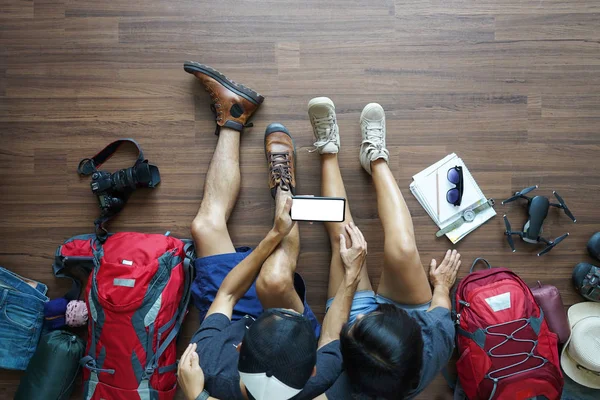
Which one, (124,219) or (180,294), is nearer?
(180,294)

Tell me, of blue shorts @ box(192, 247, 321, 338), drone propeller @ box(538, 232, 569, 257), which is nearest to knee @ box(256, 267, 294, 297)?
blue shorts @ box(192, 247, 321, 338)

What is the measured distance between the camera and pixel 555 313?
1.76 m

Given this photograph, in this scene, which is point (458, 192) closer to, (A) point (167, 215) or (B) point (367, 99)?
(B) point (367, 99)

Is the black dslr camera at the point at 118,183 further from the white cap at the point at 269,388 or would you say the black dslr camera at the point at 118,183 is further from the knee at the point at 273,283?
the white cap at the point at 269,388

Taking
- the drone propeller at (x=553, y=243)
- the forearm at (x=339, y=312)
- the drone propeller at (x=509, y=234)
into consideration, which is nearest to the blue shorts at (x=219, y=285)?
the forearm at (x=339, y=312)

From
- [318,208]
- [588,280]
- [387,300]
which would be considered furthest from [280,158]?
[588,280]

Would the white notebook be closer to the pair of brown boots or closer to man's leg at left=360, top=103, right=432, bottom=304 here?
man's leg at left=360, top=103, right=432, bottom=304

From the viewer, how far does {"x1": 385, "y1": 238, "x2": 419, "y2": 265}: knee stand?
1.64 m

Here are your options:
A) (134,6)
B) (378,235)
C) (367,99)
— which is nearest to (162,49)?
(134,6)

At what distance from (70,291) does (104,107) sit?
32.8 inches

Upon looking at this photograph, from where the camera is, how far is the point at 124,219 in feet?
6.28

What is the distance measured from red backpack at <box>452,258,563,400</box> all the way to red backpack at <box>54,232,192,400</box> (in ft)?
3.85

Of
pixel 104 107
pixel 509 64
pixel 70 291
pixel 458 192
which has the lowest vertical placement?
pixel 70 291

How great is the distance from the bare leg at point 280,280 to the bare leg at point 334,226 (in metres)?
0.18
